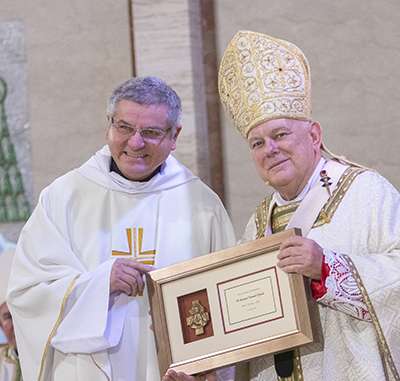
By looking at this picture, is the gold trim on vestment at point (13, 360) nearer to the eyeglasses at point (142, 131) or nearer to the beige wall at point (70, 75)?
the beige wall at point (70, 75)

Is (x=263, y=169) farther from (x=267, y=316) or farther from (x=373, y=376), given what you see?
(x=373, y=376)

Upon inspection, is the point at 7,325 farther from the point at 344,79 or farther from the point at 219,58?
the point at 344,79

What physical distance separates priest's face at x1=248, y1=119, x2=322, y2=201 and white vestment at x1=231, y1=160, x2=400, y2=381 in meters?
0.23

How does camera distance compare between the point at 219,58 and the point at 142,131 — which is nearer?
the point at 142,131

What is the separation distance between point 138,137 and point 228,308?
1068 millimetres

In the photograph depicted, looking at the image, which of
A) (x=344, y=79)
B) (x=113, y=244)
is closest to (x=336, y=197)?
(x=113, y=244)

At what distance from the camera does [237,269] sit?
269cm

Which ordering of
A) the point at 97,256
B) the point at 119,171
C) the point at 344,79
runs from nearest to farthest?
the point at 97,256 → the point at 119,171 → the point at 344,79

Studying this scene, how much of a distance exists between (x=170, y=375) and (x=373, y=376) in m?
0.90

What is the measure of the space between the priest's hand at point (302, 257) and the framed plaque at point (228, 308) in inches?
1.5

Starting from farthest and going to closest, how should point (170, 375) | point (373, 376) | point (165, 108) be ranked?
point (165, 108)
point (170, 375)
point (373, 376)

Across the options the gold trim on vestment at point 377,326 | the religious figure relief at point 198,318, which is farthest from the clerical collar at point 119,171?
the gold trim on vestment at point 377,326

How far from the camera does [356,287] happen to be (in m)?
2.54

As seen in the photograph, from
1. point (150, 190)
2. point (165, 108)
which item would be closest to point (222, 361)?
point (150, 190)
